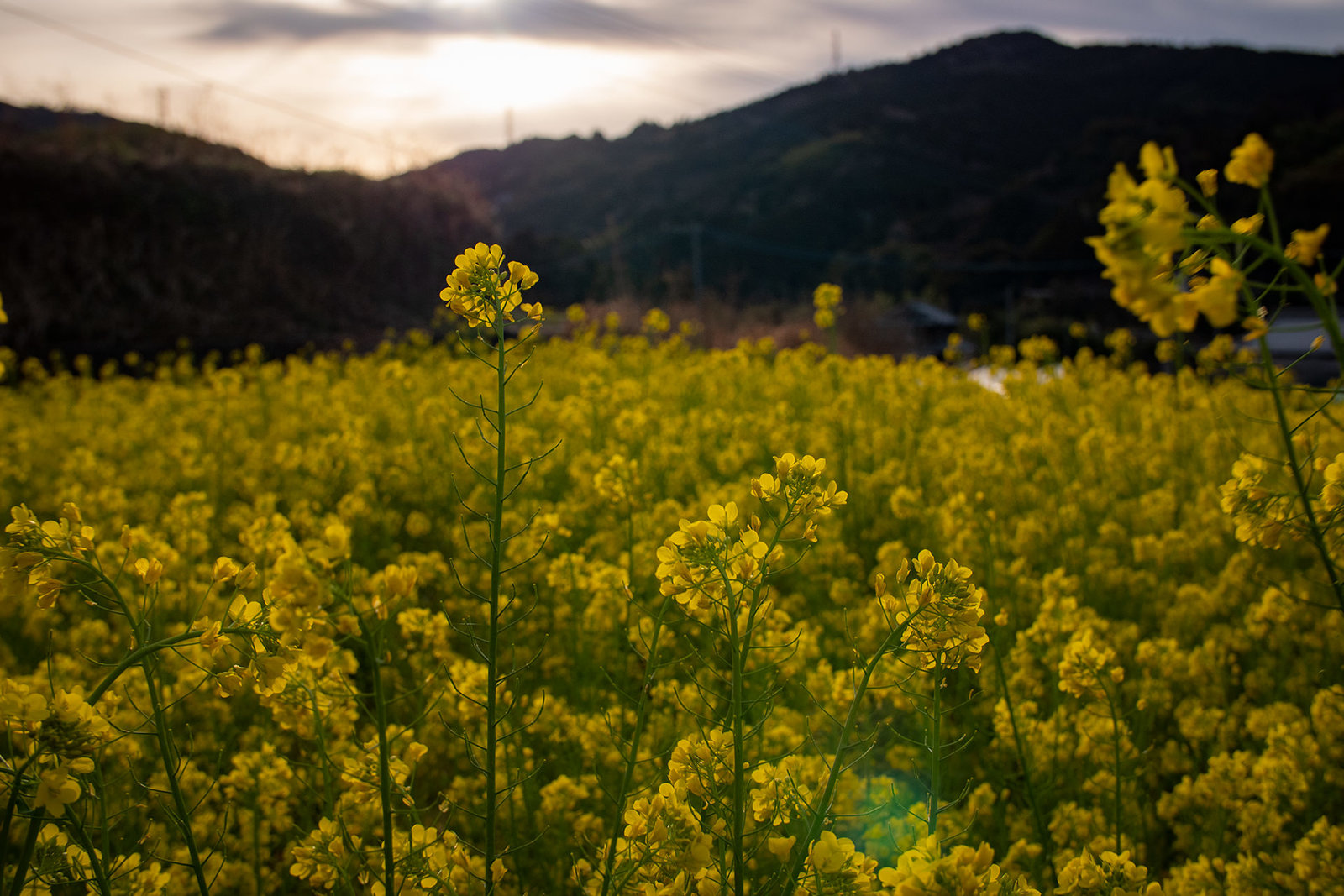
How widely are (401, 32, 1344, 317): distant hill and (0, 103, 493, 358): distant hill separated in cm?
679

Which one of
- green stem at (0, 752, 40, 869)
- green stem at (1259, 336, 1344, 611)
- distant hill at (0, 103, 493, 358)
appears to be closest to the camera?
green stem at (0, 752, 40, 869)

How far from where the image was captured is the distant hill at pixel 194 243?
12938 mm

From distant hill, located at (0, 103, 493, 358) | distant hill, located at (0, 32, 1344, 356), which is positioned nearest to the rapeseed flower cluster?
distant hill, located at (0, 103, 493, 358)

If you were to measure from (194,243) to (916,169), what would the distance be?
39.8m

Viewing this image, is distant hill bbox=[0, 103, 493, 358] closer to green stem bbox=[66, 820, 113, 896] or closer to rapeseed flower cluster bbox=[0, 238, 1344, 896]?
rapeseed flower cluster bbox=[0, 238, 1344, 896]

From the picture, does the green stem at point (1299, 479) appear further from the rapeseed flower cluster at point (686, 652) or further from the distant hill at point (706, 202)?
the distant hill at point (706, 202)

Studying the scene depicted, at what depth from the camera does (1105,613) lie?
352cm

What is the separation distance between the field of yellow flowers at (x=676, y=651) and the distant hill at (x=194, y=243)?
325 inches

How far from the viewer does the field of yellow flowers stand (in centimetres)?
120

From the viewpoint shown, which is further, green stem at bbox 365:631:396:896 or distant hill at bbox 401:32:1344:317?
distant hill at bbox 401:32:1344:317

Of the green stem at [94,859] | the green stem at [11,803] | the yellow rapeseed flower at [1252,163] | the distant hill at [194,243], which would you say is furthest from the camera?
the distant hill at [194,243]

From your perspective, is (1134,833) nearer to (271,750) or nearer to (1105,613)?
(1105,613)

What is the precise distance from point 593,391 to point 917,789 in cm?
313

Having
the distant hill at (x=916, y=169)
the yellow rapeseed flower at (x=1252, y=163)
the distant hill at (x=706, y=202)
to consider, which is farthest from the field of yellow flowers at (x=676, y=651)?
the distant hill at (x=916, y=169)
